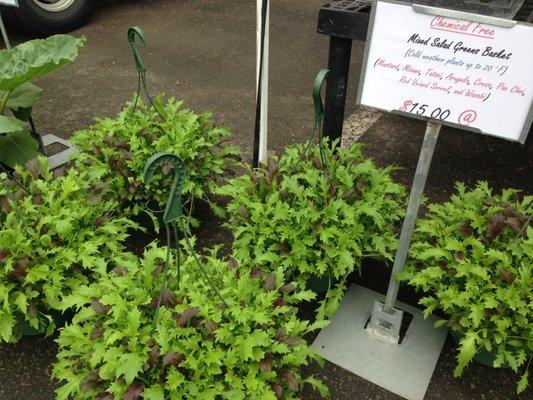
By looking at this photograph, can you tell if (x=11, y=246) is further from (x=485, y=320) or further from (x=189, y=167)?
(x=485, y=320)

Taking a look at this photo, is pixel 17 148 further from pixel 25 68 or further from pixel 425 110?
pixel 425 110

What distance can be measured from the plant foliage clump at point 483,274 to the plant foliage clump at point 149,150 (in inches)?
51.8

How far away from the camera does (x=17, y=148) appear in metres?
3.21

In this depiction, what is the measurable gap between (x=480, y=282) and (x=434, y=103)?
0.86m

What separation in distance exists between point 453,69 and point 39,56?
8.57ft

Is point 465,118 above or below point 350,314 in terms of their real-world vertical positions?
above

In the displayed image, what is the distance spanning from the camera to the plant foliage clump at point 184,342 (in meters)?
1.82

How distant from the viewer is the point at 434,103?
1.93 meters

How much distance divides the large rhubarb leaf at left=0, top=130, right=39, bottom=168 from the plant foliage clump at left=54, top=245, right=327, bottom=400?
4.95 feet

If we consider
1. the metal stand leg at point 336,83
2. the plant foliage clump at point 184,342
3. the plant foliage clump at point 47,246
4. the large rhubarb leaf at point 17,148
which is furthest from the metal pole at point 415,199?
the large rhubarb leaf at point 17,148

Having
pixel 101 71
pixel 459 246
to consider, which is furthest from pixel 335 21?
pixel 101 71

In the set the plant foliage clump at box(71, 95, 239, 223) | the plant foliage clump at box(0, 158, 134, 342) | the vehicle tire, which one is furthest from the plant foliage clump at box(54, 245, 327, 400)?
the vehicle tire

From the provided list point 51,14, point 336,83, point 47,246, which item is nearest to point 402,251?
point 336,83

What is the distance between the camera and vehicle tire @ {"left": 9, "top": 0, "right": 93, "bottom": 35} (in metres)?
5.64
